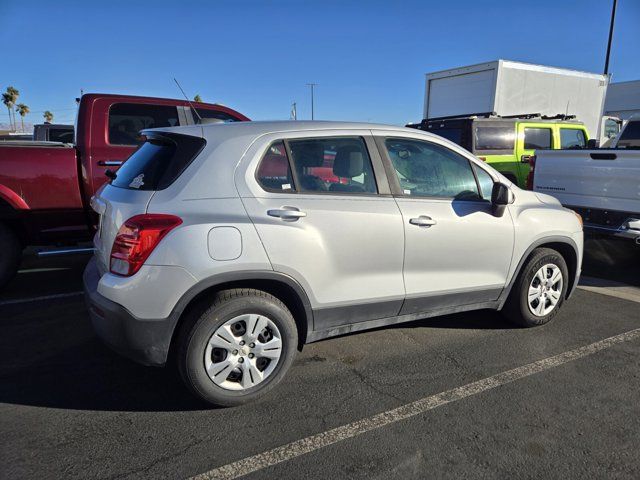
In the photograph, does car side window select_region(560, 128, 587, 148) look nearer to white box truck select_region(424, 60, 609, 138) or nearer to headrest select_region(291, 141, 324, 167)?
white box truck select_region(424, 60, 609, 138)

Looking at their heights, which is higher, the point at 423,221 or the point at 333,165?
the point at 333,165

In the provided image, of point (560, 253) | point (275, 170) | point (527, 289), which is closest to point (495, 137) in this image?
point (560, 253)

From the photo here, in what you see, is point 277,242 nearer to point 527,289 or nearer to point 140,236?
point 140,236

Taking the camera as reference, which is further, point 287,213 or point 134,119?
point 134,119

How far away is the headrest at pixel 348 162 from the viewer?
327cm

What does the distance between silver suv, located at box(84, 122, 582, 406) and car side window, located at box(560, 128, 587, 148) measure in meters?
7.31

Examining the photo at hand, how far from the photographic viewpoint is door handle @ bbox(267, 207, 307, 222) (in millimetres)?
2836

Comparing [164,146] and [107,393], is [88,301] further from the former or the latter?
[164,146]

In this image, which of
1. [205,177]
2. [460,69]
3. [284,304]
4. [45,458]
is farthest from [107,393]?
[460,69]

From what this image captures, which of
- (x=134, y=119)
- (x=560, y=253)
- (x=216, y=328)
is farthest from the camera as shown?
(x=134, y=119)

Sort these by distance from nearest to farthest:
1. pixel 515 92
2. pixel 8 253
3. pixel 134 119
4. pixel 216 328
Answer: pixel 216 328
pixel 8 253
pixel 134 119
pixel 515 92

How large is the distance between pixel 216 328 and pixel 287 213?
80cm

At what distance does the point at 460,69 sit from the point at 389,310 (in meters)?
10.5

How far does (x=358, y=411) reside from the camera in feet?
9.39
